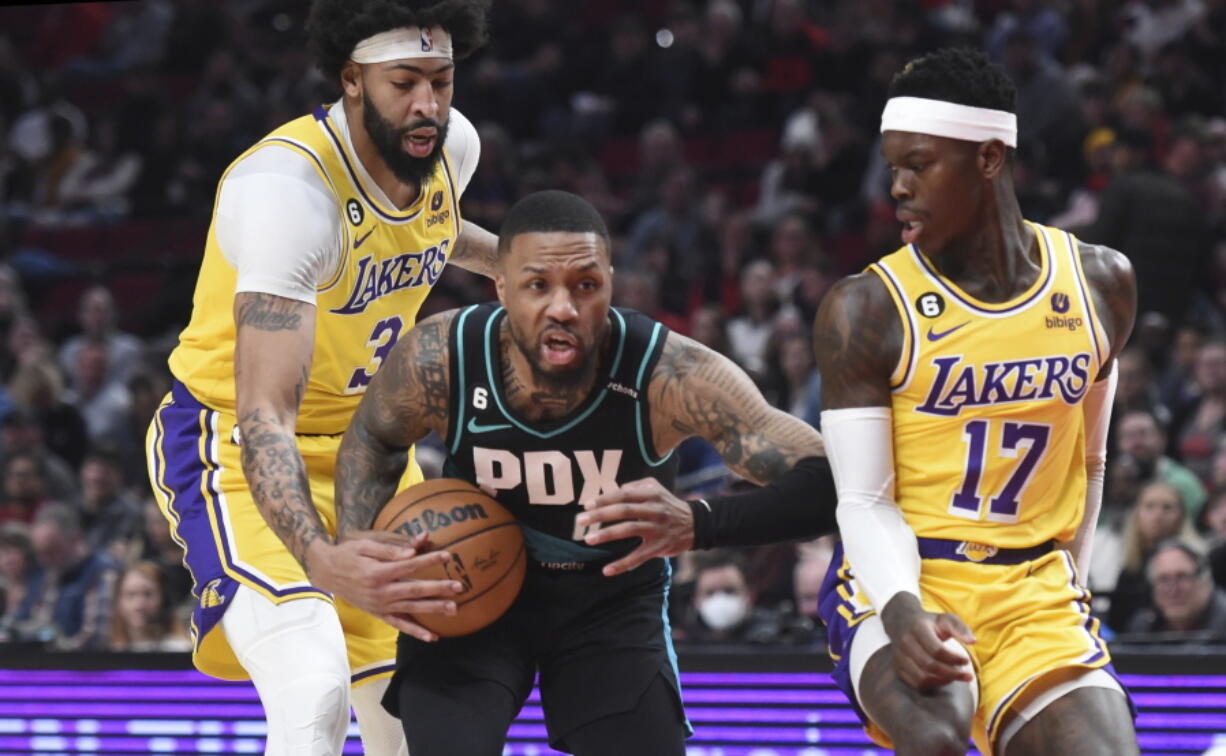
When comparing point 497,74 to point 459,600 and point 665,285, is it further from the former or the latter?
point 459,600

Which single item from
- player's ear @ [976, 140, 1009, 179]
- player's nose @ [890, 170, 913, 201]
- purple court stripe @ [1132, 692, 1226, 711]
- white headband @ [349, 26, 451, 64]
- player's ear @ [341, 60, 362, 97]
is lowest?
purple court stripe @ [1132, 692, 1226, 711]

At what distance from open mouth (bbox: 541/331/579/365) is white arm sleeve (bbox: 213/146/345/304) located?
693 mm

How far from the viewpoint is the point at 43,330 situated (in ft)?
41.8

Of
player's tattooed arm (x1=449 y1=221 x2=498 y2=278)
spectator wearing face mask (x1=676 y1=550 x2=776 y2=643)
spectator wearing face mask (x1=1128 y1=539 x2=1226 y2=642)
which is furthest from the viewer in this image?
spectator wearing face mask (x1=676 y1=550 x2=776 y2=643)

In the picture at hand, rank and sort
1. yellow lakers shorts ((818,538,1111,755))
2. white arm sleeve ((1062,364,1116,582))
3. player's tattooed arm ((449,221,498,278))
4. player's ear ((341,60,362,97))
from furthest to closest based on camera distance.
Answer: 1. player's tattooed arm ((449,221,498,278))
2. player's ear ((341,60,362,97))
3. white arm sleeve ((1062,364,1116,582))
4. yellow lakers shorts ((818,538,1111,755))

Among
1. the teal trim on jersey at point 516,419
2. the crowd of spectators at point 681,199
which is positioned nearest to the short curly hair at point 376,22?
the teal trim on jersey at point 516,419

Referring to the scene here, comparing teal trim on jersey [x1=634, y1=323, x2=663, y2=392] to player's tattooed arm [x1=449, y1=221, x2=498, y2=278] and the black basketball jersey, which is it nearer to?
the black basketball jersey

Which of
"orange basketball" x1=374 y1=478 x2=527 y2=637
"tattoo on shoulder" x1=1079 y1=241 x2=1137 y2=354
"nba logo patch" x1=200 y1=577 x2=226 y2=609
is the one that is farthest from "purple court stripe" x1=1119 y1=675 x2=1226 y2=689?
"nba logo patch" x1=200 y1=577 x2=226 y2=609

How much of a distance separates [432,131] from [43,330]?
8992mm

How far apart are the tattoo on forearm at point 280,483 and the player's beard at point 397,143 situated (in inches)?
31.7

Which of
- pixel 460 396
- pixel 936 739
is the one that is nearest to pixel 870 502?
pixel 936 739

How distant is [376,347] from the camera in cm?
475

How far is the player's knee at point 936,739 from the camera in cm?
355

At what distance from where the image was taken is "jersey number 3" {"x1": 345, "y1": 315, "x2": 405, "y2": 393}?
4.71m
